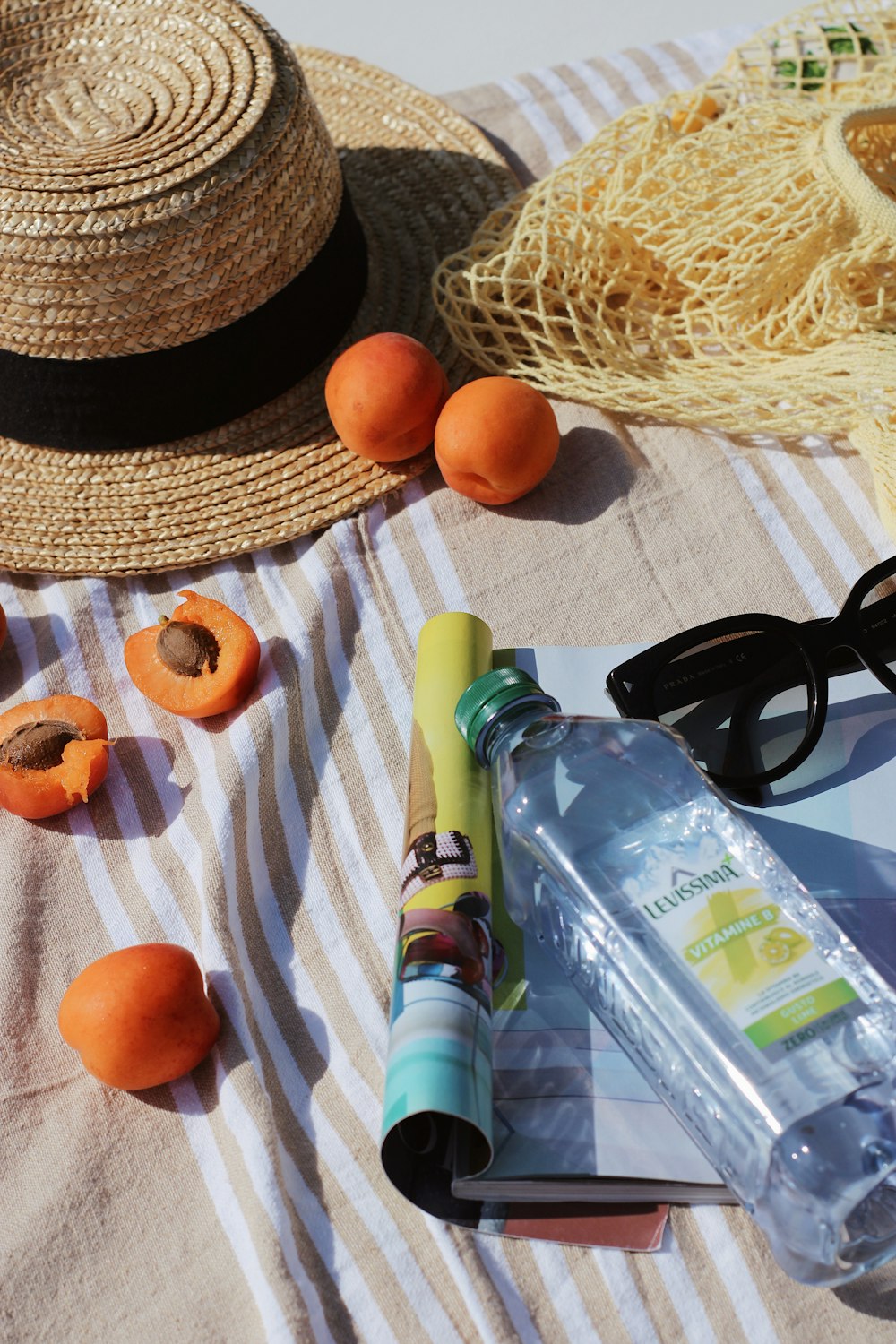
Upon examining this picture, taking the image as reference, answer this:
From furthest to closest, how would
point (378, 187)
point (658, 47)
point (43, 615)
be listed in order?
1. point (658, 47)
2. point (378, 187)
3. point (43, 615)

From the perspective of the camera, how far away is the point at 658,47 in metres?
1.26

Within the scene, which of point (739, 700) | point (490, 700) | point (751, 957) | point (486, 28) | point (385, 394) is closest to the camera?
point (751, 957)

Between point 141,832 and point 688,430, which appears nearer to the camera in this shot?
point 141,832

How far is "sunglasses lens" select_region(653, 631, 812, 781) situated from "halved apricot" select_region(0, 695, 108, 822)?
1.27 feet

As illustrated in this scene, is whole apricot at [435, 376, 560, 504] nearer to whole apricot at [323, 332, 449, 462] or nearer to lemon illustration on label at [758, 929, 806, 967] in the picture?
whole apricot at [323, 332, 449, 462]

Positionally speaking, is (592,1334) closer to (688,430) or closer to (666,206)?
(688,430)

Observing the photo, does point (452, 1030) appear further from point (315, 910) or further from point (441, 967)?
point (315, 910)

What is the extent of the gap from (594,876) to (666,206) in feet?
2.04

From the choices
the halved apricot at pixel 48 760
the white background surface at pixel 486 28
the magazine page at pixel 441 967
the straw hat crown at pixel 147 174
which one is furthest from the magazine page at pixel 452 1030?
the white background surface at pixel 486 28

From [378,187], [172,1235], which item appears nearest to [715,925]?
[172,1235]

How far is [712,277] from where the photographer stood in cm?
91

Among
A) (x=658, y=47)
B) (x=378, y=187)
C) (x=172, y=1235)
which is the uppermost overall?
(x=658, y=47)

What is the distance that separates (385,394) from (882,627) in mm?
395

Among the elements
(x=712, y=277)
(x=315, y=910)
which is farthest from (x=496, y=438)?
(x=315, y=910)
